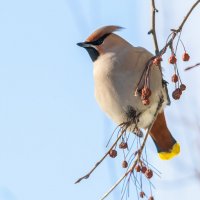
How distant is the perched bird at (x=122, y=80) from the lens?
151 inches

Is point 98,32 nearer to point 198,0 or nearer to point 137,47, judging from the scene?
point 137,47

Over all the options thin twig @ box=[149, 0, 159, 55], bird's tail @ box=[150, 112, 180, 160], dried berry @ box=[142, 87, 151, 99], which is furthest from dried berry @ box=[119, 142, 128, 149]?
bird's tail @ box=[150, 112, 180, 160]

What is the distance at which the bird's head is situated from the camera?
4207 millimetres

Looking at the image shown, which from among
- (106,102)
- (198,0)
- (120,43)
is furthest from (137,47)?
(198,0)

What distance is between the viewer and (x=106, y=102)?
161 inches

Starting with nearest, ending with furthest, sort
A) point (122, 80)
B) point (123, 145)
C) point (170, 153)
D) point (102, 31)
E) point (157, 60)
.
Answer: point (157, 60), point (123, 145), point (122, 80), point (102, 31), point (170, 153)

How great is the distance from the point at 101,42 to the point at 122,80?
1.55 ft

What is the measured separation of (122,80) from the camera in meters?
3.89

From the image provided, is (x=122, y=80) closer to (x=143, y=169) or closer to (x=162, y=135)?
(x=162, y=135)

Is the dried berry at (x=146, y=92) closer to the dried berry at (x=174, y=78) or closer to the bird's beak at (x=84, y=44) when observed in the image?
the dried berry at (x=174, y=78)

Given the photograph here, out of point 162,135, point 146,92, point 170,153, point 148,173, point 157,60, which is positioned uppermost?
point 157,60

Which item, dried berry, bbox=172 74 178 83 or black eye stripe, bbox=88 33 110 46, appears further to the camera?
black eye stripe, bbox=88 33 110 46

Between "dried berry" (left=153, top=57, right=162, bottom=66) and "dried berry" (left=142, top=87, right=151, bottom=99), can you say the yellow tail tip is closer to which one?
"dried berry" (left=142, top=87, right=151, bottom=99)

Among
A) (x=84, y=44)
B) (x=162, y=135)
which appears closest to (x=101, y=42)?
(x=84, y=44)
